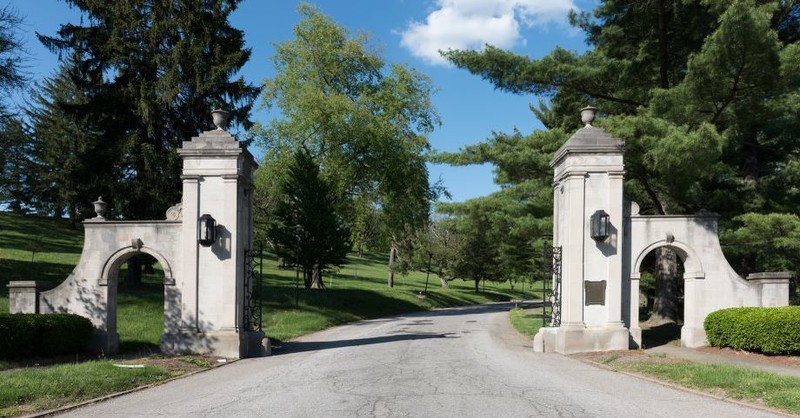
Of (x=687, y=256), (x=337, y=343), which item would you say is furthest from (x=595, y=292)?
(x=337, y=343)

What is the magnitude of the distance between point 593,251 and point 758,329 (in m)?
3.73

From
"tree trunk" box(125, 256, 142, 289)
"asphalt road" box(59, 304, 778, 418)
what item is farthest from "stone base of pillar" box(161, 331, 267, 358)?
"tree trunk" box(125, 256, 142, 289)

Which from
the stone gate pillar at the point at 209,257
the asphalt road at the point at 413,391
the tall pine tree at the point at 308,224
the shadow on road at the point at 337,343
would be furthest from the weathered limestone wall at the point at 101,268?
the tall pine tree at the point at 308,224

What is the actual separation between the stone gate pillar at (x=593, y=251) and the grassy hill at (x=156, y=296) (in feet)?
25.2

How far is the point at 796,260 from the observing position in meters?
18.6

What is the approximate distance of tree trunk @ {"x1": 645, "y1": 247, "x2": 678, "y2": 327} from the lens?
19.3 metres

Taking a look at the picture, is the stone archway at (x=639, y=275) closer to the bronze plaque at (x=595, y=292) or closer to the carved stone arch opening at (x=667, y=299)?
the carved stone arch opening at (x=667, y=299)

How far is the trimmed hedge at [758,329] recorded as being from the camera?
485 inches

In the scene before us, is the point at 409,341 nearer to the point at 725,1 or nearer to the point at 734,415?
the point at 734,415

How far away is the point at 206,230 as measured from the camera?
13.5 m

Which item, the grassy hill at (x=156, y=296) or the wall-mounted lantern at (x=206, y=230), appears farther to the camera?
the grassy hill at (x=156, y=296)

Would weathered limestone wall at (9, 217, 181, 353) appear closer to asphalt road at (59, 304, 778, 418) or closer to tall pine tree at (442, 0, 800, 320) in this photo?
asphalt road at (59, 304, 778, 418)

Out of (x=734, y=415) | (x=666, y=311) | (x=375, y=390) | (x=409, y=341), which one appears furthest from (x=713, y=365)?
(x=666, y=311)

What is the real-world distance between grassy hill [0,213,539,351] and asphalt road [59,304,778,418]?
4.44 m
